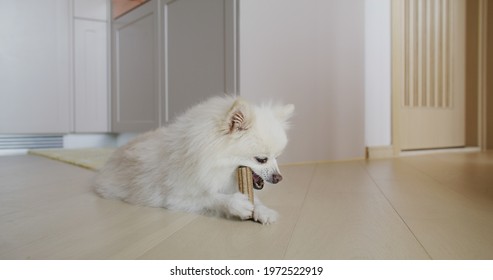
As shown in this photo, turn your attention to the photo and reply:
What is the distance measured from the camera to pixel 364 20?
3090 mm

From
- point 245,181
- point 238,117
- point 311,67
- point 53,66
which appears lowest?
point 245,181

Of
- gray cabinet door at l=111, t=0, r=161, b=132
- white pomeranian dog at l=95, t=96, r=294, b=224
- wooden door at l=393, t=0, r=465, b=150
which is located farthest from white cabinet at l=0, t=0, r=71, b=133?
wooden door at l=393, t=0, r=465, b=150

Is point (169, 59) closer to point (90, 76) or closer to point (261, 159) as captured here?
point (90, 76)

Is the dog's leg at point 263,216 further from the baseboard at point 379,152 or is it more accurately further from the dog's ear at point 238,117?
the baseboard at point 379,152

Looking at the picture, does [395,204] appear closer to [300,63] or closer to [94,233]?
[94,233]

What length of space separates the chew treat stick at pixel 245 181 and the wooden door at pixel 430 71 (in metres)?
2.52

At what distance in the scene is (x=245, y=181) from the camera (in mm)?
1248

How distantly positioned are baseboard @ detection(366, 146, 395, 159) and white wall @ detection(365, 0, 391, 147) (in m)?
0.05

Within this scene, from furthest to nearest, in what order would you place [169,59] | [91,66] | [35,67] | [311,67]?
1. [91,66]
2. [35,67]
3. [169,59]
4. [311,67]

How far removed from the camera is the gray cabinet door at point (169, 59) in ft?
8.09

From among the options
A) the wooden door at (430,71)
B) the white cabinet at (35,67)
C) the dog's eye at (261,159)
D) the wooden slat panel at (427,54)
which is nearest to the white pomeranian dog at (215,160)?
the dog's eye at (261,159)

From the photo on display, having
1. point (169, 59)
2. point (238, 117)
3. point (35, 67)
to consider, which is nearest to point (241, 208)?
point (238, 117)

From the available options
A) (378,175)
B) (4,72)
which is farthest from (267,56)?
(4,72)

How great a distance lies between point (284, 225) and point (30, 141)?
356 cm
